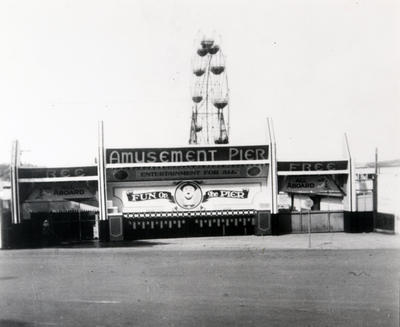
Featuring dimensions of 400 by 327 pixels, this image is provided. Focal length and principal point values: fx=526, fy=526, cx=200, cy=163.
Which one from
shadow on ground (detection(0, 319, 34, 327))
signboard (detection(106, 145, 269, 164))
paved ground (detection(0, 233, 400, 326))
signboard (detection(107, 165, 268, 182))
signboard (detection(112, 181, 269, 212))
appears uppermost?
signboard (detection(106, 145, 269, 164))

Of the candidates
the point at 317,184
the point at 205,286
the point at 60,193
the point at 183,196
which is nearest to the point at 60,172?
the point at 60,193

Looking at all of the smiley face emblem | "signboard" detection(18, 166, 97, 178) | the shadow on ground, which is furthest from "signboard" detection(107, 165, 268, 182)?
the shadow on ground

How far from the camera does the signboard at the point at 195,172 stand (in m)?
26.8

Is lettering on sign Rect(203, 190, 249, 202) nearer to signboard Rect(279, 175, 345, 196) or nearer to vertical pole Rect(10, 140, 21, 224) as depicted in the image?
signboard Rect(279, 175, 345, 196)

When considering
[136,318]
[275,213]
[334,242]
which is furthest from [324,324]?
[275,213]

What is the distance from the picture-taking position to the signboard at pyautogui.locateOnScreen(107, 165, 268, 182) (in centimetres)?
2677

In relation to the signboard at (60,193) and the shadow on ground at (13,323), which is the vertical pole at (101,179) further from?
the shadow on ground at (13,323)

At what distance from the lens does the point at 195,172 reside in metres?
26.8

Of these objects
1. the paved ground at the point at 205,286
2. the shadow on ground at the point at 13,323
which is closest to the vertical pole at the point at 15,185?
the paved ground at the point at 205,286

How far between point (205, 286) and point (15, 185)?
15.7 meters

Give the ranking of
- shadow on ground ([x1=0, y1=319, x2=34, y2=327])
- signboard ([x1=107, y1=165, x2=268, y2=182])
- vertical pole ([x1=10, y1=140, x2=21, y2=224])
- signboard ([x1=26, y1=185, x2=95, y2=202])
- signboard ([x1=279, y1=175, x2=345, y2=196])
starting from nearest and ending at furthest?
shadow on ground ([x1=0, y1=319, x2=34, y2=327]), vertical pole ([x1=10, y1=140, x2=21, y2=224]), signboard ([x1=26, y1=185, x2=95, y2=202]), signboard ([x1=107, y1=165, x2=268, y2=182]), signboard ([x1=279, y1=175, x2=345, y2=196])

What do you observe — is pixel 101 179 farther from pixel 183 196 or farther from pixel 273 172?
pixel 273 172

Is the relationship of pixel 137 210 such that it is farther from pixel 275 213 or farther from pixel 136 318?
pixel 136 318

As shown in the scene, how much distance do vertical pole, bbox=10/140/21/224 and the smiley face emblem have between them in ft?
25.7
